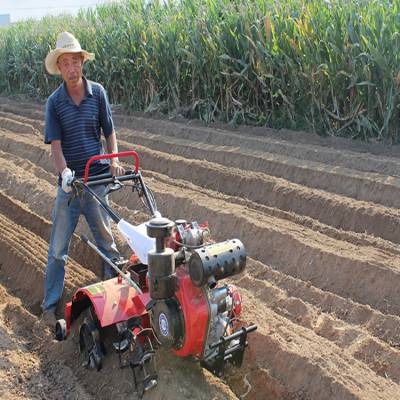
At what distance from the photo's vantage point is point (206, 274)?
3125 mm

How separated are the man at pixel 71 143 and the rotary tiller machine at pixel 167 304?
60 centimetres

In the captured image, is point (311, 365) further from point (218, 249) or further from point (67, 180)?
point (67, 180)

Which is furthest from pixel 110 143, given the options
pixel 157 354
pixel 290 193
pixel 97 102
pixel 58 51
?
pixel 290 193

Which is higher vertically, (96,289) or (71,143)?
(71,143)

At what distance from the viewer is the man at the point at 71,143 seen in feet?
14.3

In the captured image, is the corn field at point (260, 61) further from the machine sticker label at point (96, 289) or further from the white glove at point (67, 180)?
the machine sticker label at point (96, 289)

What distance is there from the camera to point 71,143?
180 inches

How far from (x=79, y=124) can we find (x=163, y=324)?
187 centimetres

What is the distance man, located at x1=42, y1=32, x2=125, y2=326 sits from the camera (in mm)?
4344

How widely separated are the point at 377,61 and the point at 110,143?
16.7 ft

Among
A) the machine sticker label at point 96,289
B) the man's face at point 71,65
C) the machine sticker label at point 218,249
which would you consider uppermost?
the man's face at point 71,65

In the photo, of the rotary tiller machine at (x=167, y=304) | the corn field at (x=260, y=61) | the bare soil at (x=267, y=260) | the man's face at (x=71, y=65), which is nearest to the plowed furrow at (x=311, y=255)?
the bare soil at (x=267, y=260)

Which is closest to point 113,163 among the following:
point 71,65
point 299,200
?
point 71,65

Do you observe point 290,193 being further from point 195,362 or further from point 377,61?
point 195,362
